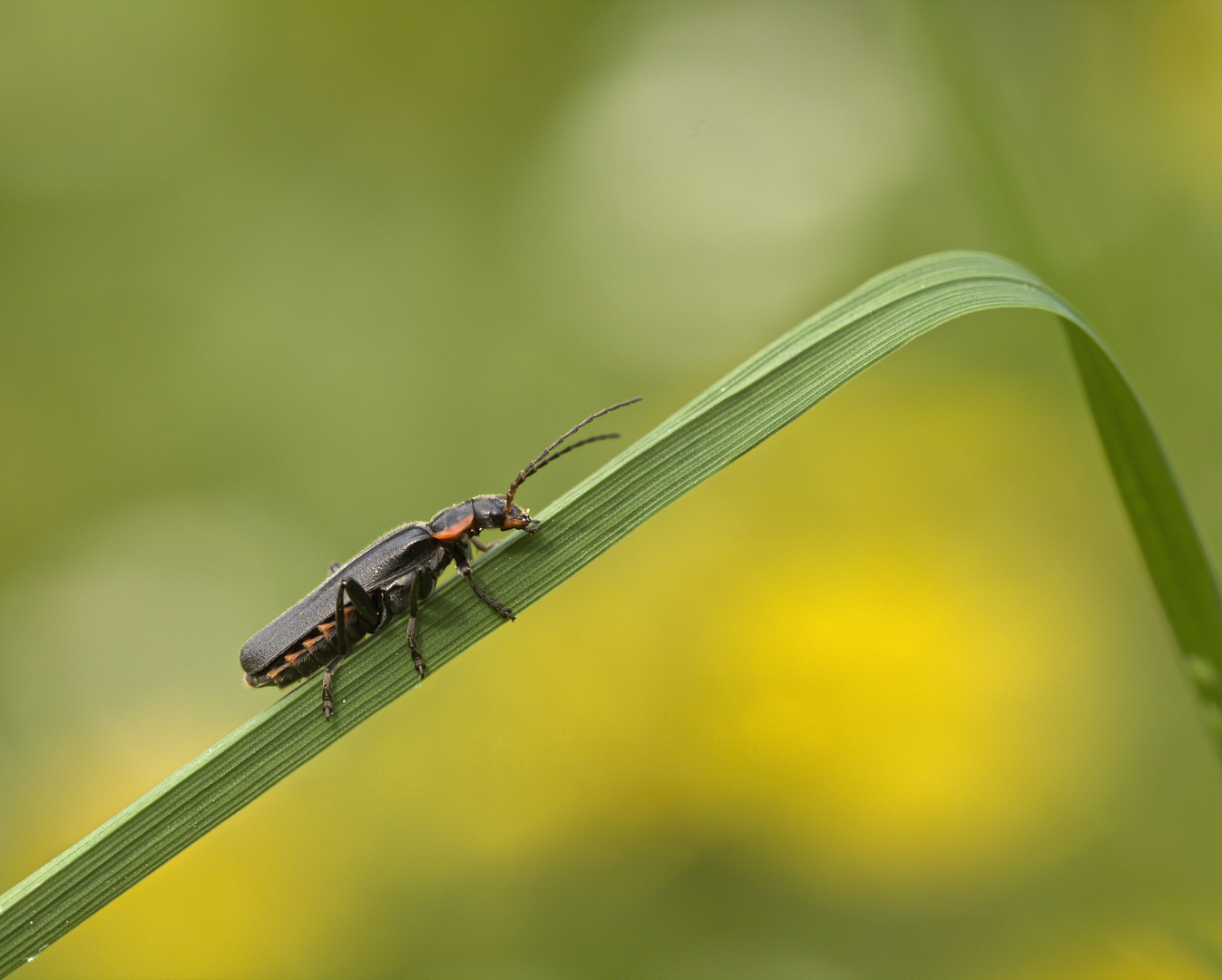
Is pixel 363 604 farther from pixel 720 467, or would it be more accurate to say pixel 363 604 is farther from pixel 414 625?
pixel 720 467

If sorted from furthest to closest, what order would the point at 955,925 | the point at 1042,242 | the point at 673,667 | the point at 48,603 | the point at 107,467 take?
the point at 107,467, the point at 48,603, the point at 673,667, the point at 955,925, the point at 1042,242

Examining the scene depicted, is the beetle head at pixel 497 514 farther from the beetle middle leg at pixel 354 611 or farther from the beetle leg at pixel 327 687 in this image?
the beetle leg at pixel 327 687

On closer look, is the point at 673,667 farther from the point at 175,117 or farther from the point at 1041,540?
the point at 175,117

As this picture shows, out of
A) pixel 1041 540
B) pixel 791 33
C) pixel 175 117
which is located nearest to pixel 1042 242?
pixel 1041 540

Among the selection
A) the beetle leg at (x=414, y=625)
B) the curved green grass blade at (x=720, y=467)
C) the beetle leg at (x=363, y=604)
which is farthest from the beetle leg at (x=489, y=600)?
the beetle leg at (x=363, y=604)

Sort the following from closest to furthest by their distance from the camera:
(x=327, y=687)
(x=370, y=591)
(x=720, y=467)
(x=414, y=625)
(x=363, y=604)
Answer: (x=720, y=467)
(x=327, y=687)
(x=414, y=625)
(x=363, y=604)
(x=370, y=591)

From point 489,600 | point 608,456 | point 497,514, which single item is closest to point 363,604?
point 497,514
